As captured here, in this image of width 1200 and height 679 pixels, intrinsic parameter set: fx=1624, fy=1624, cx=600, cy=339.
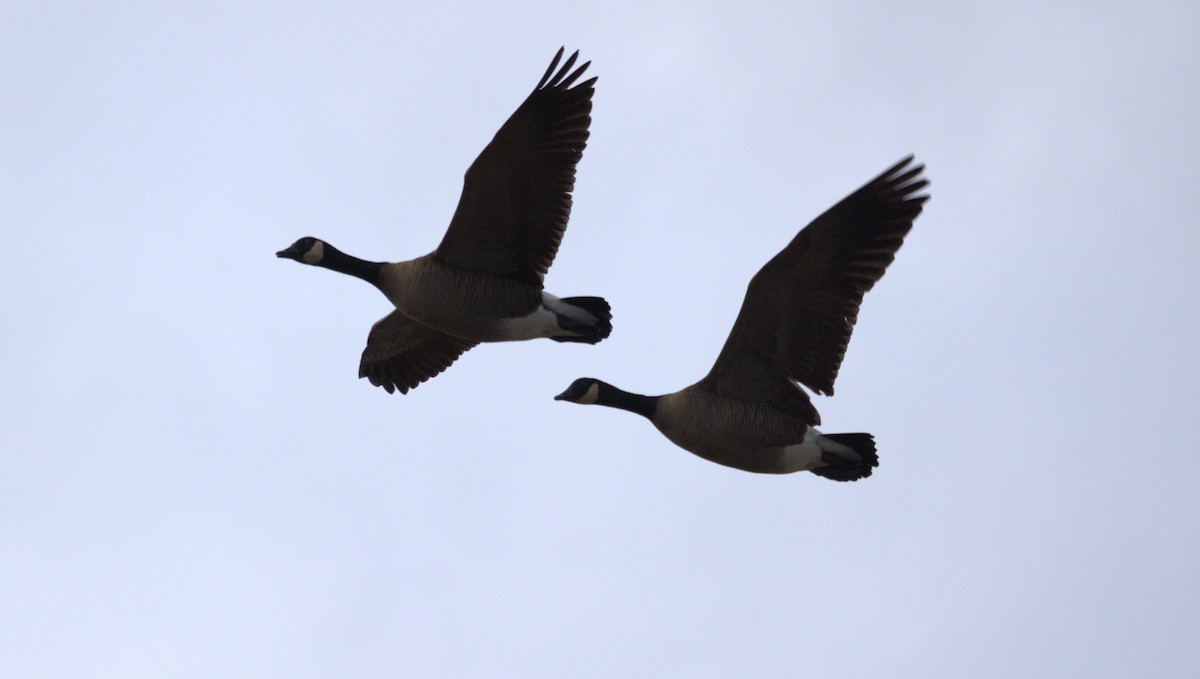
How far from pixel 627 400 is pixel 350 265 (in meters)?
3.07

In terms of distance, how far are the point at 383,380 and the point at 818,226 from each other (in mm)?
5934

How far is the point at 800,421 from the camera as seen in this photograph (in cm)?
1491

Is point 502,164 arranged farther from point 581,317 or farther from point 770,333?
point 770,333

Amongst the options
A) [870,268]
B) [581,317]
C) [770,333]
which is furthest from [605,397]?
[870,268]

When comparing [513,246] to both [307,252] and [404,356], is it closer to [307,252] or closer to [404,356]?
[307,252]

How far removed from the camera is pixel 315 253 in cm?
1641

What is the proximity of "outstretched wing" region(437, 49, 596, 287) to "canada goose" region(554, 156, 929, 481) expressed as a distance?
74.4 inches

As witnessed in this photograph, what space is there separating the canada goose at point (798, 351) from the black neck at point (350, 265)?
116 inches

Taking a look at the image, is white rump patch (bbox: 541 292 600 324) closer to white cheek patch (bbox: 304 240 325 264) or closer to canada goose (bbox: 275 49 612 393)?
canada goose (bbox: 275 49 612 393)

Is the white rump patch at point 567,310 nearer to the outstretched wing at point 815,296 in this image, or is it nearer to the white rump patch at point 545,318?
the white rump patch at point 545,318

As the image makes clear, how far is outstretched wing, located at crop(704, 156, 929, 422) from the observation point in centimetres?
1427

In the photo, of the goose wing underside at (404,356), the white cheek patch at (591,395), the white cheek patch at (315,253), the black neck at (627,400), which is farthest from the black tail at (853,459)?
Answer: the white cheek patch at (315,253)

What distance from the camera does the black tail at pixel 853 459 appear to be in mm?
14930

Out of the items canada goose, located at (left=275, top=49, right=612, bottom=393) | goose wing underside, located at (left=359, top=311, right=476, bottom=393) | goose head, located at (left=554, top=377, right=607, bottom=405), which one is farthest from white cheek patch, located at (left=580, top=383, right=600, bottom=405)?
goose wing underside, located at (left=359, top=311, right=476, bottom=393)
